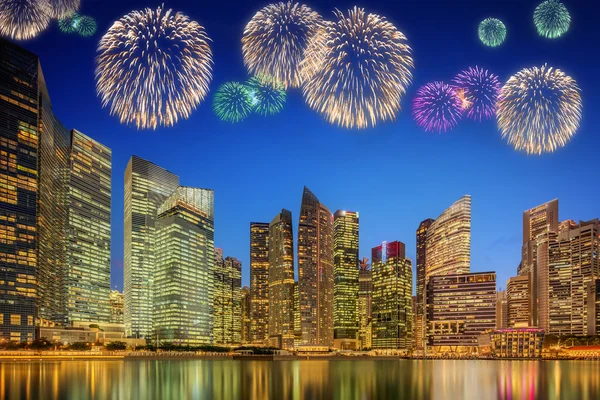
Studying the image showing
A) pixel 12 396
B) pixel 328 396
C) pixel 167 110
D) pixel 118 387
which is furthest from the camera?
pixel 118 387

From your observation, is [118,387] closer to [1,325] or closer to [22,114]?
[1,325]

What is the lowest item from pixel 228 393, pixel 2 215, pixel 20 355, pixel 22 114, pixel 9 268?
pixel 20 355

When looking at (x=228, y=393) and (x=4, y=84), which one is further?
(x=4, y=84)

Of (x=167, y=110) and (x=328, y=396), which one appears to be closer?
(x=167, y=110)

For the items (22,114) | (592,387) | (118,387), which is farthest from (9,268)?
(592,387)

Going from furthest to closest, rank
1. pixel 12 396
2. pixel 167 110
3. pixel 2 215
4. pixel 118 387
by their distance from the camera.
A: 1. pixel 2 215
2. pixel 118 387
3. pixel 12 396
4. pixel 167 110

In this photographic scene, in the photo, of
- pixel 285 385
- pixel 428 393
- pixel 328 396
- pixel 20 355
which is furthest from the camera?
pixel 20 355

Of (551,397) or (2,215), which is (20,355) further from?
(551,397)

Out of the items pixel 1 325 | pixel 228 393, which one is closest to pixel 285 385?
pixel 228 393

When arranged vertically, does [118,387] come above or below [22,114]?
below
